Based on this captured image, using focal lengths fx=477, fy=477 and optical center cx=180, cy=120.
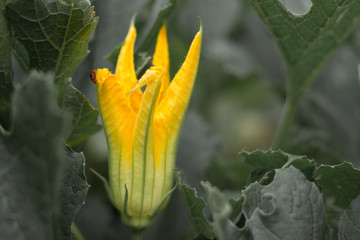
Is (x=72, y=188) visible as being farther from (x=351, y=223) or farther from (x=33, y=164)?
(x=351, y=223)

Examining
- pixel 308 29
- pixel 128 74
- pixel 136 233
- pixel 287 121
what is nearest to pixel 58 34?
pixel 128 74

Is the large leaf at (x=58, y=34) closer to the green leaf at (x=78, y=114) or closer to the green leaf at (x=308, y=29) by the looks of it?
the green leaf at (x=78, y=114)

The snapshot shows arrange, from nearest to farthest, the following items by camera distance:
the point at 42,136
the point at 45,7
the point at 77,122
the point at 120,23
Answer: the point at 42,136, the point at 45,7, the point at 77,122, the point at 120,23

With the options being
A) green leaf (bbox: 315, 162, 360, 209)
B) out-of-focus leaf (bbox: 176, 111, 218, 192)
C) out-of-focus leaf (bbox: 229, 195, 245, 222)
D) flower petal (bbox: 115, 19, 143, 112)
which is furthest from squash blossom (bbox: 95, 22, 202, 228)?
out-of-focus leaf (bbox: 176, 111, 218, 192)

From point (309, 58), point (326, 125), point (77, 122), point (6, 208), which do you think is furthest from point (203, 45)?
point (6, 208)

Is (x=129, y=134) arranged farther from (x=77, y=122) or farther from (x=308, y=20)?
(x=308, y=20)

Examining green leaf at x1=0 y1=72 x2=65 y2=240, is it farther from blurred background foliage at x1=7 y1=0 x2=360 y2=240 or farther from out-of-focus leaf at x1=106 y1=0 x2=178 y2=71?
blurred background foliage at x1=7 y1=0 x2=360 y2=240
